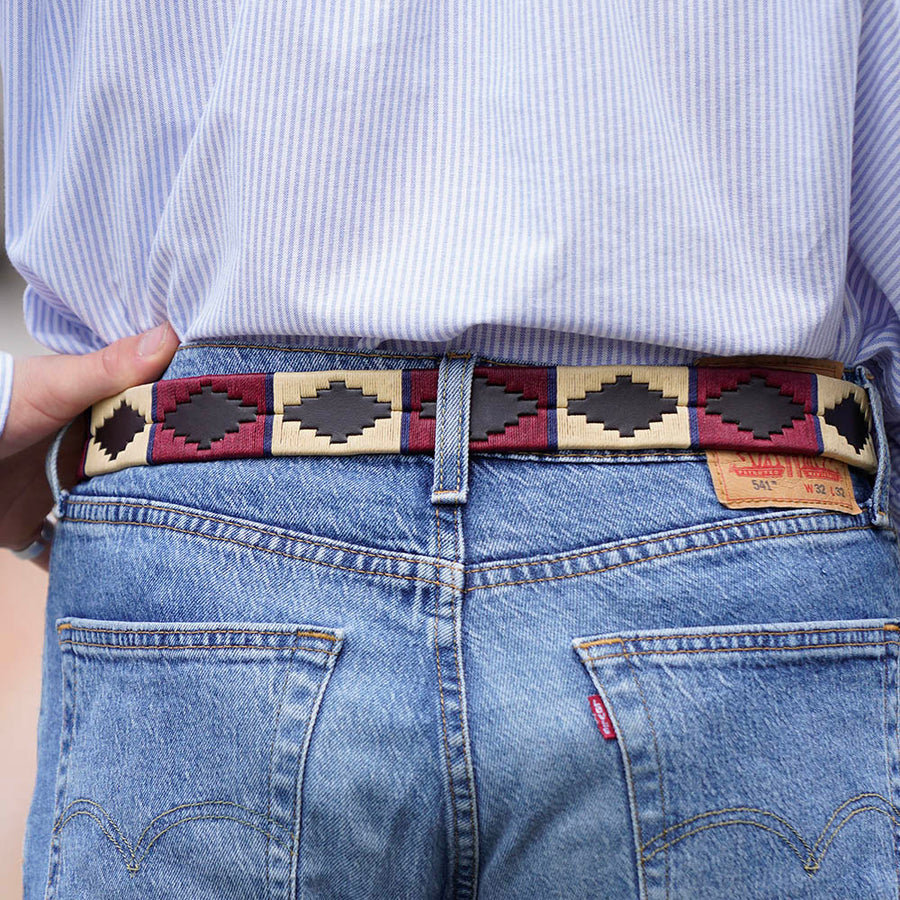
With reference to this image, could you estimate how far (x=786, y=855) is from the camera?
63 cm

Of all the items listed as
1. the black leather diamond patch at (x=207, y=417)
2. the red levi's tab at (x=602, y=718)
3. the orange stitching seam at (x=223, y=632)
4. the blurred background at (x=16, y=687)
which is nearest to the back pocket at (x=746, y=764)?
the red levi's tab at (x=602, y=718)

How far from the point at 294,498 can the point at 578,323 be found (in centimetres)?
28

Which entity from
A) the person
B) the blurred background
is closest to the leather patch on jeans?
the person

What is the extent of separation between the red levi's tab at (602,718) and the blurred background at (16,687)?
165cm

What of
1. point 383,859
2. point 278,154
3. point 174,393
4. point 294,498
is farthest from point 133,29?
point 383,859

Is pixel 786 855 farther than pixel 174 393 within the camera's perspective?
No

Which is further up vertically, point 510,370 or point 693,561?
point 510,370

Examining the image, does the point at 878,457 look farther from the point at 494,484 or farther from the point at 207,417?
the point at 207,417

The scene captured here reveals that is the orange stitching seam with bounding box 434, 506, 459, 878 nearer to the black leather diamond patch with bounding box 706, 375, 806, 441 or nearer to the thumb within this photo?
the black leather diamond patch with bounding box 706, 375, 806, 441

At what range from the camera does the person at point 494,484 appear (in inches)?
24.8

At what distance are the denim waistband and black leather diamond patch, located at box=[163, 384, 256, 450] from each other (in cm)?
3

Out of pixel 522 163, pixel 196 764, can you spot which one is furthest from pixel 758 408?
pixel 196 764

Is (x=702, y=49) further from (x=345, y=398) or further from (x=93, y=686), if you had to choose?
(x=93, y=686)

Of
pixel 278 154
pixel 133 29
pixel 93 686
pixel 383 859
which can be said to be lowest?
pixel 383 859
